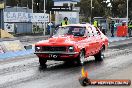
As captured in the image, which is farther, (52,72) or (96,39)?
(96,39)

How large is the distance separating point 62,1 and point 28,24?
13.5 meters

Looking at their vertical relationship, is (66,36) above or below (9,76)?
above

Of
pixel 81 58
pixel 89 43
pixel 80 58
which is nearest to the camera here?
pixel 80 58

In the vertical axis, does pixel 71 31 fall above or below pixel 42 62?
above

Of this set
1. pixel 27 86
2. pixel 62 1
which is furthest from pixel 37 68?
pixel 62 1

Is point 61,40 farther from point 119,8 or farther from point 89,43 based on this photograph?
point 119,8

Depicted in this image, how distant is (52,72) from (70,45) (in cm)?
164

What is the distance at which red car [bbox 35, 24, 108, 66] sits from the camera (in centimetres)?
1619

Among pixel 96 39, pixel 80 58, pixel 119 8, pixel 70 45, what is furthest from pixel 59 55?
pixel 119 8

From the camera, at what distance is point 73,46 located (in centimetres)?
1616

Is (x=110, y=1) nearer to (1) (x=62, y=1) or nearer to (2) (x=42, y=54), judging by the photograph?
(1) (x=62, y=1)

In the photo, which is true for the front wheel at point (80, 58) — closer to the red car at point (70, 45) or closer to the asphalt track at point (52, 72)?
the red car at point (70, 45)

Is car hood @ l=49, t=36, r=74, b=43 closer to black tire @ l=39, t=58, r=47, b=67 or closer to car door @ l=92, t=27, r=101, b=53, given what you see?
black tire @ l=39, t=58, r=47, b=67

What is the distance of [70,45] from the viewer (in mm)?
16141
